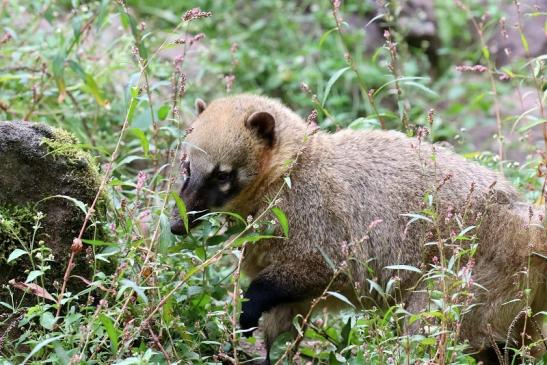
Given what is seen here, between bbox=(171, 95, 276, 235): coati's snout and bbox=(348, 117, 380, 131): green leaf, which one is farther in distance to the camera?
bbox=(348, 117, 380, 131): green leaf

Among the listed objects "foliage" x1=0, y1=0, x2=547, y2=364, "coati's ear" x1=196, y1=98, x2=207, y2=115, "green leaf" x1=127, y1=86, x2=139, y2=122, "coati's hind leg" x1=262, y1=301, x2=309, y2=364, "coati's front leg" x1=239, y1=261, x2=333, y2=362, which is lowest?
"coati's hind leg" x1=262, y1=301, x2=309, y2=364

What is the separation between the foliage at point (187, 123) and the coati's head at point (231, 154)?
0.69ft

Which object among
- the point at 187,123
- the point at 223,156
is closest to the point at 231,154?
the point at 223,156

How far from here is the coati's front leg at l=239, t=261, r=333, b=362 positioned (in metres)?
5.68

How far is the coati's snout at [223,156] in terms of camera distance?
5.73 metres

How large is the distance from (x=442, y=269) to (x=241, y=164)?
189 centimetres

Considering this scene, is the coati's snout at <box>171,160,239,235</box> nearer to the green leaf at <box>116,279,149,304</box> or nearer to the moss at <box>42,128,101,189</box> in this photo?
the moss at <box>42,128,101,189</box>

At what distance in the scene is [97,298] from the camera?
532 centimetres

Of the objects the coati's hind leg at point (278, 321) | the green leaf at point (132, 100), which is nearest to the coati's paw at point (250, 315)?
the coati's hind leg at point (278, 321)

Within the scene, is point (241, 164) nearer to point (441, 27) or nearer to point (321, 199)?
point (321, 199)

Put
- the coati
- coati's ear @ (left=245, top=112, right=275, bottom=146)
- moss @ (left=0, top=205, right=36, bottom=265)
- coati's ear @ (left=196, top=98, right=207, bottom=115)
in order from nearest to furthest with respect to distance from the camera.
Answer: moss @ (left=0, top=205, right=36, bottom=265)
the coati
coati's ear @ (left=245, top=112, right=275, bottom=146)
coati's ear @ (left=196, top=98, right=207, bottom=115)

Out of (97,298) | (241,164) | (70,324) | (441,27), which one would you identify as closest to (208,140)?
(241,164)

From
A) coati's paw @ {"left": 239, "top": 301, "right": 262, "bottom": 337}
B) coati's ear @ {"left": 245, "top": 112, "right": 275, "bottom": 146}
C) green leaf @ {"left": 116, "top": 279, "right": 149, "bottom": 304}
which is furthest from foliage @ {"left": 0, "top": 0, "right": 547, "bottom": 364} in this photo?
coati's ear @ {"left": 245, "top": 112, "right": 275, "bottom": 146}

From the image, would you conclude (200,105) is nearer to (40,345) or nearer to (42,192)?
(42,192)
